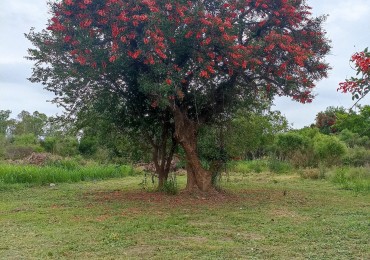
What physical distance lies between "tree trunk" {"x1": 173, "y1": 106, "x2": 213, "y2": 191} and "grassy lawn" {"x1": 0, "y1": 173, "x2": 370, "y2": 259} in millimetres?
569

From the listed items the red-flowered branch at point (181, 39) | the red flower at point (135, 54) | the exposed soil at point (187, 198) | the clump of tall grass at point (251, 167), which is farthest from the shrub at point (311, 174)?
the red flower at point (135, 54)

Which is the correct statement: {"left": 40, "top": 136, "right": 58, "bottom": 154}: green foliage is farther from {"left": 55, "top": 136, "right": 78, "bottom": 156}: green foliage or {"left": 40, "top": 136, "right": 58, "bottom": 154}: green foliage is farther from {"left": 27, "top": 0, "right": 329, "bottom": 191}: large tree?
{"left": 27, "top": 0, "right": 329, "bottom": 191}: large tree

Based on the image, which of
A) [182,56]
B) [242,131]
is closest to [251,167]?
[242,131]

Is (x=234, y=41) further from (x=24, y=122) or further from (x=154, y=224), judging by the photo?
(x=24, y=122)

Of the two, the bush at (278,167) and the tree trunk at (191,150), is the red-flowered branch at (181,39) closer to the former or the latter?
the tree trunk at (191,150)

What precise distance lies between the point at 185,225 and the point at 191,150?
373 centimetres

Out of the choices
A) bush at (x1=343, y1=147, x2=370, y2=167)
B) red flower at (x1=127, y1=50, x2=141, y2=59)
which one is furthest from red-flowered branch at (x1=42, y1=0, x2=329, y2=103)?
bush at (x1=343, y1=147, x2=370, y2=167)

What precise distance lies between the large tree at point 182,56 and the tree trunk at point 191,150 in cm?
3

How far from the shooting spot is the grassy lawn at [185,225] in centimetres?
639

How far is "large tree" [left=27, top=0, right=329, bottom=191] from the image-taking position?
9.67 meters

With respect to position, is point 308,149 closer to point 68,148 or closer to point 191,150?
point 191,150

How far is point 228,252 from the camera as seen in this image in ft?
20.7

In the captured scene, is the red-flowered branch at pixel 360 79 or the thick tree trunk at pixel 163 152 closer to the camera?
the red-flowered branch at pixel 360 79

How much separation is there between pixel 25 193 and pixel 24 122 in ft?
109
